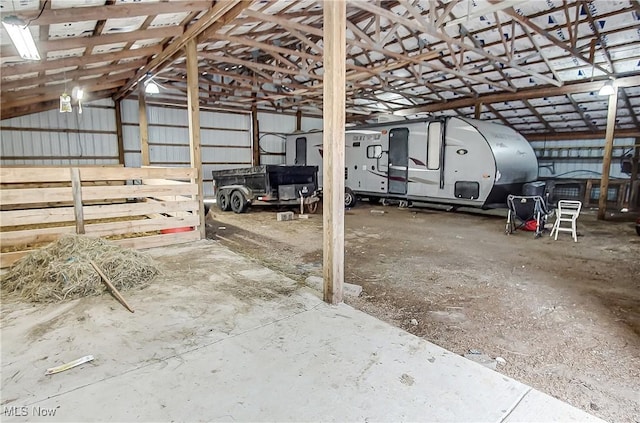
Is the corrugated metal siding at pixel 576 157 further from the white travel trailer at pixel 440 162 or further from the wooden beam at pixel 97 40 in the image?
the wooden beam at pixel 97 40

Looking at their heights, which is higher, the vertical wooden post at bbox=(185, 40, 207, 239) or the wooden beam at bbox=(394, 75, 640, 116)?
the wooden beam at bbox=(394, 75, 640, 116)

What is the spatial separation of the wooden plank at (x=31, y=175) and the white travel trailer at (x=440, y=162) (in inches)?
299

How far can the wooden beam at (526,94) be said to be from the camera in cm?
759

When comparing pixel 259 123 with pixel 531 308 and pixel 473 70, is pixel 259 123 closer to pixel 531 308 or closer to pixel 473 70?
pixel 473 70

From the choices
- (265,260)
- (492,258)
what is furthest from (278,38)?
(492,258)

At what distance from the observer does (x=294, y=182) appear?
29.1 ft

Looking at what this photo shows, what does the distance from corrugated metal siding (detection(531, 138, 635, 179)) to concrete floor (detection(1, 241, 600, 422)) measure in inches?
519

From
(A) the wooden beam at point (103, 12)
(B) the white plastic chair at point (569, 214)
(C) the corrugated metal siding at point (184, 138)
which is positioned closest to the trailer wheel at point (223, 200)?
(C) the corrugated metal siding at point (184, 138)

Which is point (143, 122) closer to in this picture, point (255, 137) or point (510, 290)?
point (255, 137)

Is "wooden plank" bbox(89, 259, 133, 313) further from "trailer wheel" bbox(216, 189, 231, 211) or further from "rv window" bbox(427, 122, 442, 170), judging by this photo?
"rv window" bbox(427, 122, 442, 170)

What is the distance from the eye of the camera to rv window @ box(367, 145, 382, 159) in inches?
394

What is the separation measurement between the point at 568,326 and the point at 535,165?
7.85 metres

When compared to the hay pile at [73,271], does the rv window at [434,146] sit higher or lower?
higher

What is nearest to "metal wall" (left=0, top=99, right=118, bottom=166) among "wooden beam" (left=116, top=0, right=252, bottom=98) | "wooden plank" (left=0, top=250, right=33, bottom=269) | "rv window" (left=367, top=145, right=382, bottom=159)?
"wooden beam" (left=116, top=0, right=252, bottom=98)
